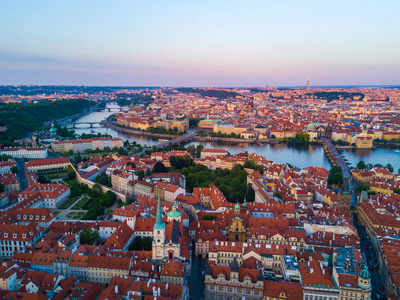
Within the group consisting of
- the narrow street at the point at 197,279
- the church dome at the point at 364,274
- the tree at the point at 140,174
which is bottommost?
the narrow street at the point at 197,279

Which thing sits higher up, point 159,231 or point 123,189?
point 159,231

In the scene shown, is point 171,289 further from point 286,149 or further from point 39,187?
point 286,149

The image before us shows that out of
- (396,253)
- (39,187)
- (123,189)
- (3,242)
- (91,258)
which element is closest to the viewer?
(91,258)

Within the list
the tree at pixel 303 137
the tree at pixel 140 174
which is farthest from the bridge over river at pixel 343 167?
the tree at pixel 140 174

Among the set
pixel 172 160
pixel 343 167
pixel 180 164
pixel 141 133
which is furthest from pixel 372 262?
pixel 141 133

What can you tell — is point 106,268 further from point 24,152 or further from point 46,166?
point 24,152

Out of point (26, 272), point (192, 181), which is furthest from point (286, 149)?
point (26, 272)

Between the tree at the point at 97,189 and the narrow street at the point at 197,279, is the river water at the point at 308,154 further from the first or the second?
the narrow street at the point at 197,279

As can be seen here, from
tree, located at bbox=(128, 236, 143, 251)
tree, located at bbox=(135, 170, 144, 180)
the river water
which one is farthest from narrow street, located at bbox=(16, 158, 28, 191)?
the river water
